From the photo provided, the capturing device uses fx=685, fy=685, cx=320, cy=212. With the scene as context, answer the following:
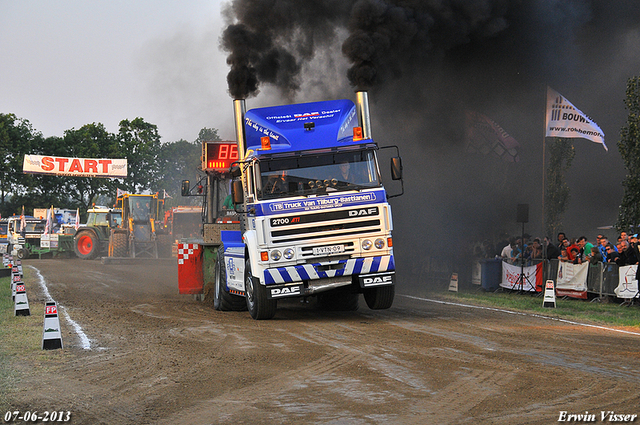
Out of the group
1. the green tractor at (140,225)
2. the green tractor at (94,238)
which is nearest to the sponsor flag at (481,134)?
the green tractor at (140,225)

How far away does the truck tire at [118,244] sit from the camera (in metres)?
33.8

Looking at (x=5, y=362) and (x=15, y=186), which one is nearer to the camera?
(x=5, y=362)

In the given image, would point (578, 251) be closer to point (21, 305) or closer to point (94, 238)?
point (21, 305)

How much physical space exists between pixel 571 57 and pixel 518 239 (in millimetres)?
11831

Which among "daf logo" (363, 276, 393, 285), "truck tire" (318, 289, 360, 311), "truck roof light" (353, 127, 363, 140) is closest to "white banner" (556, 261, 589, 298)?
"truck tire" (318, 289, 360, 311)

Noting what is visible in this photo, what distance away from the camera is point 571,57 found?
29969 mm

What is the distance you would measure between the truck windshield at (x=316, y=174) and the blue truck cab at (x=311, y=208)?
17 mm

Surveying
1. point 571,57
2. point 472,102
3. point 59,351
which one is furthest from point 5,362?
point 571,57

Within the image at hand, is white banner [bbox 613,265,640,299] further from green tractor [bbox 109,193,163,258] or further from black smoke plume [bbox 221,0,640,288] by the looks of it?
green tractor [bbox 109,193,163,258]

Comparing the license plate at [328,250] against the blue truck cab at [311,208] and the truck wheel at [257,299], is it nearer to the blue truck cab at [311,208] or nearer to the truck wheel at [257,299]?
the blue truck cab at [311,208]

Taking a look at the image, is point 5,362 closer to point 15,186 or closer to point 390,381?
point 390,381

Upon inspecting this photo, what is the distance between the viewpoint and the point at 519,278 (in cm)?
1958

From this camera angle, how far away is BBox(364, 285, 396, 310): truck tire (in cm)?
1213

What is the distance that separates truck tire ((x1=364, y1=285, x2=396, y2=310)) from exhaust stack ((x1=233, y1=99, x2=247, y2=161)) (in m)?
3.34
